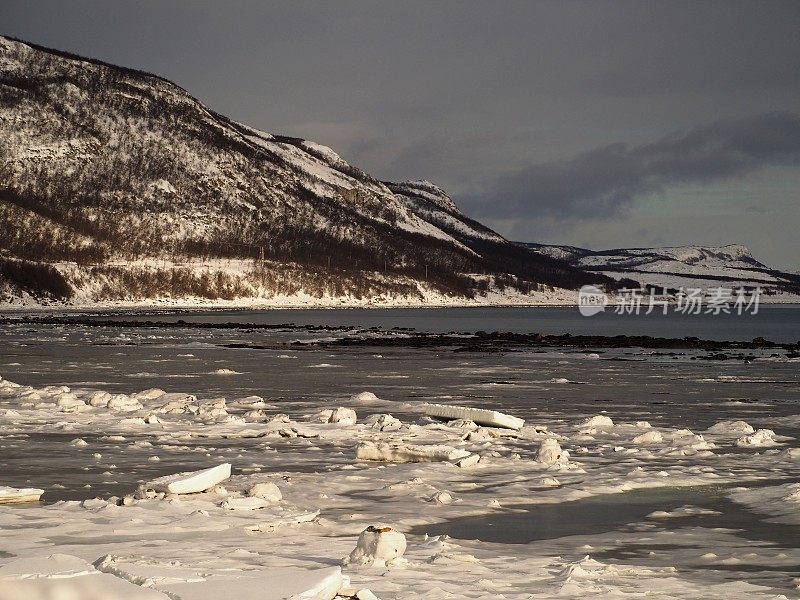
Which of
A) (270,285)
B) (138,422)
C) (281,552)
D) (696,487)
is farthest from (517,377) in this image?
(270,285)

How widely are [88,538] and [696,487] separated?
25.2ft

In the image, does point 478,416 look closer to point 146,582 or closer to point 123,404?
point 123,404

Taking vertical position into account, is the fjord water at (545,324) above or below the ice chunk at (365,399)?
above

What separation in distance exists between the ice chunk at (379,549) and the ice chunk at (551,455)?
6142mm

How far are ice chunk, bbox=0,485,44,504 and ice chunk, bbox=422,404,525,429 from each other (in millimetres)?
8945

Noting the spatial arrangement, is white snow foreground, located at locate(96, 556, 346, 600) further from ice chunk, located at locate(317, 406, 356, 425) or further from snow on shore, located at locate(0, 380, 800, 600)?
ice chunk, located at locate(317, 406, 356, 425)

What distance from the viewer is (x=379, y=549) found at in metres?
8.83

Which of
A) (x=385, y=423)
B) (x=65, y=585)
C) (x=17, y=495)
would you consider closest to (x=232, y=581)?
(x=65, y=585)

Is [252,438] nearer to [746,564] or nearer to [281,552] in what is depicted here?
[281,552]

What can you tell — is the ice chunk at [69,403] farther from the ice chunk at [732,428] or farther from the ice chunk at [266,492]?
the ice chunk at [732,428]

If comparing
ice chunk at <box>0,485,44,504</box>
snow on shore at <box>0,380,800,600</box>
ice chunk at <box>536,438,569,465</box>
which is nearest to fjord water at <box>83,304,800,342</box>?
snow on shore at <box>0,380,800,600</box>

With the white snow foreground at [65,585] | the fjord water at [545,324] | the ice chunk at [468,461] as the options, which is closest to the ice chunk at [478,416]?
the ice chunk at [468,461]

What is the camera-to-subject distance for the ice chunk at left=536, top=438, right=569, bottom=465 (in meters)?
14.8

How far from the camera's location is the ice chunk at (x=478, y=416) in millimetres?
18250
